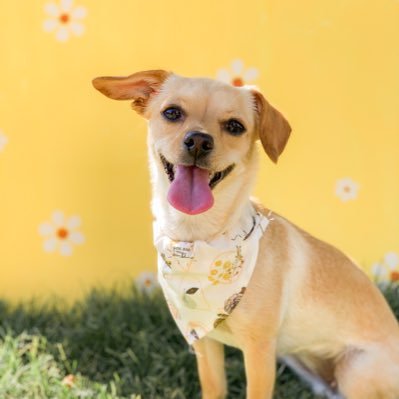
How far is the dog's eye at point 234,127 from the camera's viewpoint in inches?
99.0

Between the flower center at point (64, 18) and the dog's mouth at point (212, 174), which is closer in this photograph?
the dog's mouth at point (212, 174)

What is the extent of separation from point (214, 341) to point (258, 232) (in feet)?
1.91

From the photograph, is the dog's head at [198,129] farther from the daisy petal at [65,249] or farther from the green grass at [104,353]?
the daisy petal at [65,249]

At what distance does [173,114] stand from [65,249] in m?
1.60

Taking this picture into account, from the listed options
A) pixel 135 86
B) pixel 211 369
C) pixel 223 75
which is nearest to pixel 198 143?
pixel 135 86

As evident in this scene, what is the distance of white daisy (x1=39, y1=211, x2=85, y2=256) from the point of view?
12.4 ft

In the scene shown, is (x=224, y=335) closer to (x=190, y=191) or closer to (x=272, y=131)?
(x=190, y=191)

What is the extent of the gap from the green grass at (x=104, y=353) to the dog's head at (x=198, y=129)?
3.53 feet

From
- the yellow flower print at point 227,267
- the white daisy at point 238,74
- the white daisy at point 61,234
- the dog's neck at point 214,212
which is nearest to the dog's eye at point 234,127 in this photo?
the dog's neck at point 214,212

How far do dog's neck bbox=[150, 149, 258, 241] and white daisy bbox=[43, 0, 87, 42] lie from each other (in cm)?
132

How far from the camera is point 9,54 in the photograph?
3.63 meters

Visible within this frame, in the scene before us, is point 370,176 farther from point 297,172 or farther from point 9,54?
point 9,54

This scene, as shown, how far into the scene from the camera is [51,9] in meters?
3.58

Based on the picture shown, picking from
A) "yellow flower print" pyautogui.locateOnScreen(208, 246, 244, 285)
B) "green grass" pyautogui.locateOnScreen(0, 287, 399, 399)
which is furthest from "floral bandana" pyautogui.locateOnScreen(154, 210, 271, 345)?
A: "green grass" pyautogui.locateOnScreen(0, 287, 399, 399)
